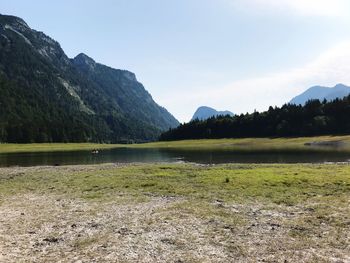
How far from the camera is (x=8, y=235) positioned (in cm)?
2145

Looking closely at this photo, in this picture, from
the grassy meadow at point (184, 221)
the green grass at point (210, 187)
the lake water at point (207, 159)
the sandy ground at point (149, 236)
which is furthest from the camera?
the lake water at point (207, 159)

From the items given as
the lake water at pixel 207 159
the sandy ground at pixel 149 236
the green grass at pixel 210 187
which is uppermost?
the lake water at pixel 207 159

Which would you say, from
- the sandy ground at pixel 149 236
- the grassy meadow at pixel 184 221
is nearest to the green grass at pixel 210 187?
the grassy meadow at pixel 184 221

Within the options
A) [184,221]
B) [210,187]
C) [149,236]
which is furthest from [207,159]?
[149,236]

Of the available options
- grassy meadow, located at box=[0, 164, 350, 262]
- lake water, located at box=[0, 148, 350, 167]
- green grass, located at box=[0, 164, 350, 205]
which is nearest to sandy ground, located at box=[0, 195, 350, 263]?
grassy meadow, located at box=[0, 164, 350, 262]

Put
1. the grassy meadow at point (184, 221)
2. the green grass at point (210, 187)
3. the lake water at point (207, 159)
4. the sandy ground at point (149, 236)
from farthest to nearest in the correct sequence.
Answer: the lake water at point (207, 159) < the green grass at point (210, 187) < the grassy meadow at point (184, 221) < the sandy ground at point (149, 236)

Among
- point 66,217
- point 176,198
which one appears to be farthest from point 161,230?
point 176,198

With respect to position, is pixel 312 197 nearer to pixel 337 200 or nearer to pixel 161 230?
pixel 337 200

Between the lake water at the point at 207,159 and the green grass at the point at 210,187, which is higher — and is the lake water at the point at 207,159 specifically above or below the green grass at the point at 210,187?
above

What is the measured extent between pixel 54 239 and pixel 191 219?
768 centimetres

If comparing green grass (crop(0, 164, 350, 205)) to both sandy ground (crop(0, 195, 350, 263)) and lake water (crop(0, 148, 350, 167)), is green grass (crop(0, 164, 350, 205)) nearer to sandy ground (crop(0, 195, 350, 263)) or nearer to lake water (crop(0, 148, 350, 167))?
sandy ground (crop(0, 195, 350, 263))

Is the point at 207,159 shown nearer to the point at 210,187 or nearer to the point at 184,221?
the point at 210,187

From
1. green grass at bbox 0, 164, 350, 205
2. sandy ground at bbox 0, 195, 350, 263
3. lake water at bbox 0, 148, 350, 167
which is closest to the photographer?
sandy ground at bbox 0, 195, 350, 263

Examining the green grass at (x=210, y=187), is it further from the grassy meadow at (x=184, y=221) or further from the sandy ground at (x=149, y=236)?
the sandy ground at (x=149, y=236)
